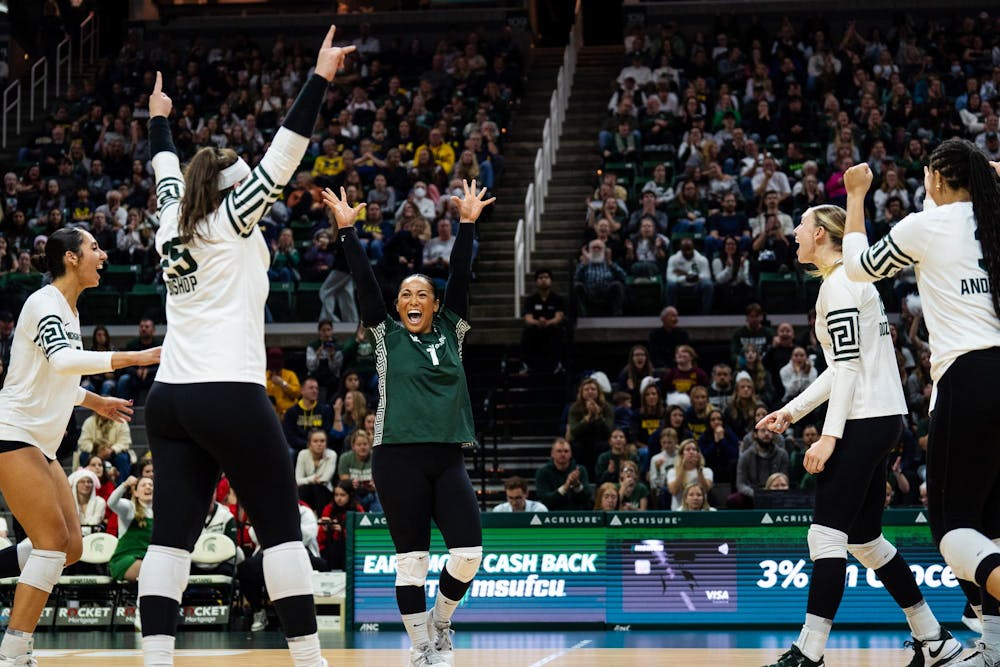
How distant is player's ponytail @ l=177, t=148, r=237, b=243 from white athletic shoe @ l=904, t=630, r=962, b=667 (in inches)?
155

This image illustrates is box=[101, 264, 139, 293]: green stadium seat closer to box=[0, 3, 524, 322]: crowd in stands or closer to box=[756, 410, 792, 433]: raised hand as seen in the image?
box=[0, 3, 524, 322]: crowd in stands

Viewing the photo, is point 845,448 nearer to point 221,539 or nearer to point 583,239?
point 221,539

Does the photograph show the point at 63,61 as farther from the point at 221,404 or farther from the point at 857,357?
the point at 221,404

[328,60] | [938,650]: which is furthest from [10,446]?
[938,650]

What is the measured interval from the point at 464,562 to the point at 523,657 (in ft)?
5.35

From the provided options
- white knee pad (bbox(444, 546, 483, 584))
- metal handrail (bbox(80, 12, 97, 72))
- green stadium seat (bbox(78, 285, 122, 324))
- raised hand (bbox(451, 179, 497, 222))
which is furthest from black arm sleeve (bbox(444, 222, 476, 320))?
metal handrail (bbox(80, 12, 97, 72))

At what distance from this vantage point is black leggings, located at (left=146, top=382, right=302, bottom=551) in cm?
491

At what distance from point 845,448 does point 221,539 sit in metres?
7.97

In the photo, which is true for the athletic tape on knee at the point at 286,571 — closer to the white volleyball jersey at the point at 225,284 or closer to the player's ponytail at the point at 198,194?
the white volleyball jersey at the point at 225,284

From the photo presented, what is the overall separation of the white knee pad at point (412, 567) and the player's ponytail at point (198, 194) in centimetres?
244

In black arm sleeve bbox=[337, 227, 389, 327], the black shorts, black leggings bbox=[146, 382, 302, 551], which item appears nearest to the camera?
black leggings bbox=[146, 382, 302, 551]

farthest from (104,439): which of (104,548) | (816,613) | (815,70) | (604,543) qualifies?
(815,70)

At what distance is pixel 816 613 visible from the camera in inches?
238

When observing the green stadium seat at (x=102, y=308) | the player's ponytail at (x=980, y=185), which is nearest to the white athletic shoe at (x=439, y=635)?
the player's ponytail at (x=980, y=185)
